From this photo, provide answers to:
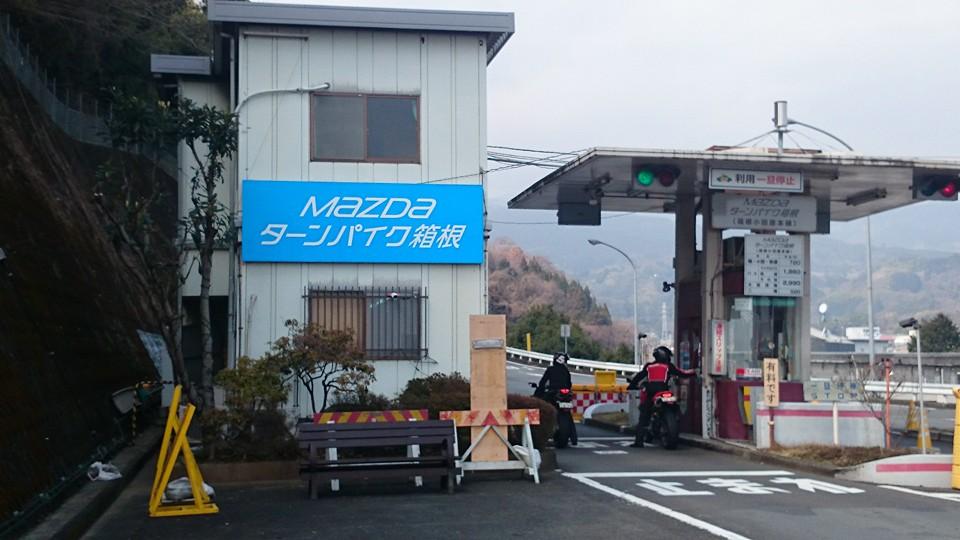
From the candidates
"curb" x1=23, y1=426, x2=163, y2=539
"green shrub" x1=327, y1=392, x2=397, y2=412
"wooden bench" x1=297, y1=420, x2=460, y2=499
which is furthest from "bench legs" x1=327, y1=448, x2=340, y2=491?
"green shrub" x1=327, y1=392, x2=397, y2=412

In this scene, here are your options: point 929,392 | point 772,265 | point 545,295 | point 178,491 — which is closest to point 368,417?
point 178,491

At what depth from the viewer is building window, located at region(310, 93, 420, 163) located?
58.1 feet

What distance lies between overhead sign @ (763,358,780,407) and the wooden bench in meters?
5.62

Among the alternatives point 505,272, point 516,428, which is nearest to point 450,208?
point 516,428

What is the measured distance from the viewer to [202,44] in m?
36.0

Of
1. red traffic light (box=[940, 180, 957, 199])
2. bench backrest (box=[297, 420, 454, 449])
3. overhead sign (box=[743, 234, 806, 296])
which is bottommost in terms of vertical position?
bench backrest (box=[297, 420, 454, 449])

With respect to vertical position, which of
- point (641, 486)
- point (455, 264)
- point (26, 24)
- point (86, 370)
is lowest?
point (641, 486)

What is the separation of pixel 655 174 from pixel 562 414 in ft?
15.1

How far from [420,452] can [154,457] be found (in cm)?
527

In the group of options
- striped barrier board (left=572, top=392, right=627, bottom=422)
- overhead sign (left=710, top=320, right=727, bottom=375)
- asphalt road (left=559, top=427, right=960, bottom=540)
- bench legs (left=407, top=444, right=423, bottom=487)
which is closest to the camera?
asphalt road (left=559, top=427, right=960, bottom=540)

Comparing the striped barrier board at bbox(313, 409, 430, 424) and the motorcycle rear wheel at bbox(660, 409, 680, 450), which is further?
the motorcycle rear wheel at bbox(660, 409, 680, 450)

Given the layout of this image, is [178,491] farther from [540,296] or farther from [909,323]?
[540,296]

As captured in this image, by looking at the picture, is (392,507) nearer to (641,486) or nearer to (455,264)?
(641,486)

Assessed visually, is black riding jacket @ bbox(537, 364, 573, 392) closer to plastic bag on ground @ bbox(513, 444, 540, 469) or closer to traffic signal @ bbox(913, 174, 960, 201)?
plastic bag on ground @ bbox(513, 444, 540, 469)
